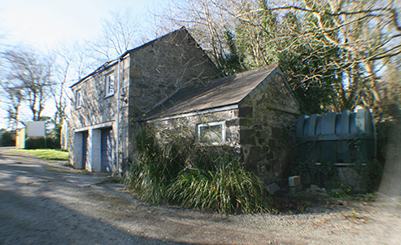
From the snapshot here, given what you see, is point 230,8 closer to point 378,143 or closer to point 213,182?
point 378,143

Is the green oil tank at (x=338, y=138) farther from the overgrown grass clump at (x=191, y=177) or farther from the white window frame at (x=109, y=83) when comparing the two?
the white window frame at (x=109, y=83)

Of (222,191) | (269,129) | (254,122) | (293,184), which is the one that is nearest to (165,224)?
(222,191)

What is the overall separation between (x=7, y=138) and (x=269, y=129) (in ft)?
107

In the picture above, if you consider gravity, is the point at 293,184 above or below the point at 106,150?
below

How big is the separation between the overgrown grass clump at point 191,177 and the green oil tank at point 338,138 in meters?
2.77

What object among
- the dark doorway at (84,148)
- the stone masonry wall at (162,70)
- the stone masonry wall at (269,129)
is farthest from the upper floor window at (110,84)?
the stone masonry wall at (269,129)

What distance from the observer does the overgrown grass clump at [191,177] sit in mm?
5039

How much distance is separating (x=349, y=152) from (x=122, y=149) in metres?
7.60

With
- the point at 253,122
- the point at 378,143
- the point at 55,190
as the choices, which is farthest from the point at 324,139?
the point at 55,190

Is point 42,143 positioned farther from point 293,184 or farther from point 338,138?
point 338,138

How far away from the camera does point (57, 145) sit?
1003 inches

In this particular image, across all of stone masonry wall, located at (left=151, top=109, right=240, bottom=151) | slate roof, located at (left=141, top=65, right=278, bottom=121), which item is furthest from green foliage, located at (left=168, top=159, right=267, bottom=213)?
slate roof, located at (left=141, top=65, right=278, bottom=121)

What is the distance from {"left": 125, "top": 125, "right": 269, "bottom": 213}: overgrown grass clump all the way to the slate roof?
1130mm

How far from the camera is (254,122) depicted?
640 cm
